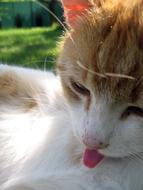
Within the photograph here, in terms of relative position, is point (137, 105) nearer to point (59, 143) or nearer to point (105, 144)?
point (105, 144)

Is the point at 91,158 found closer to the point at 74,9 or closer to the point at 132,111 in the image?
the point at 132,111

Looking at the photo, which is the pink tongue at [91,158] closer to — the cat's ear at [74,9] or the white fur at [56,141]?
the white fur at [56,141]

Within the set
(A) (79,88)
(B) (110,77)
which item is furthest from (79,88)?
(B) (110,77)

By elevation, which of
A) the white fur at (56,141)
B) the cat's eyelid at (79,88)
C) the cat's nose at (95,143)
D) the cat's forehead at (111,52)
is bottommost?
the white fur at (56,141)

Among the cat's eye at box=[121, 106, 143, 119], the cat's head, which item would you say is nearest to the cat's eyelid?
the cat's head

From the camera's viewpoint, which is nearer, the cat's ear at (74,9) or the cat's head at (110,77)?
the cat's head at (110,77)

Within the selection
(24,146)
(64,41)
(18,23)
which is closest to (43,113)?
(24,146)

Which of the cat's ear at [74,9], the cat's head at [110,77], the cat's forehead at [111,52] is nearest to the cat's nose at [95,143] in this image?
the cat's head at [110,77]

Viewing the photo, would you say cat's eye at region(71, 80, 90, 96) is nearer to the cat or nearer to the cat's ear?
the cat
